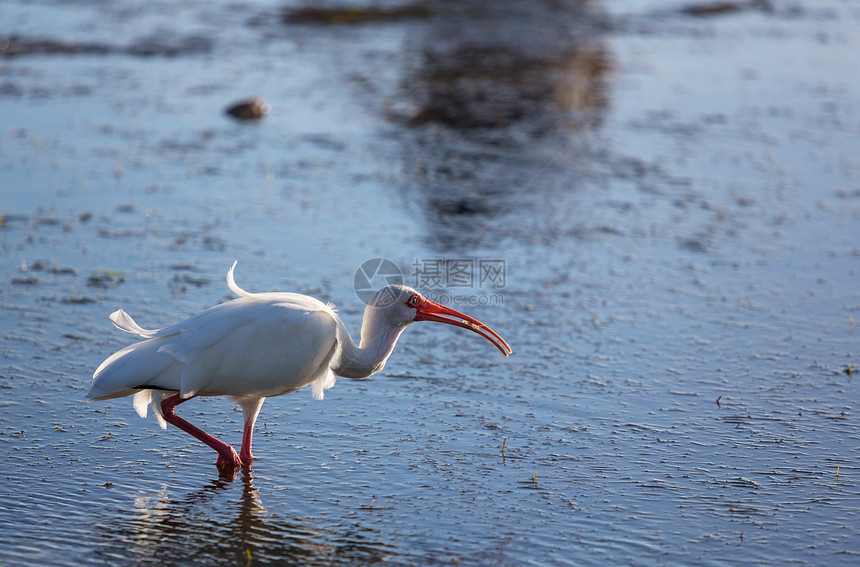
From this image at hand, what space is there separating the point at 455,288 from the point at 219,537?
12.4ft

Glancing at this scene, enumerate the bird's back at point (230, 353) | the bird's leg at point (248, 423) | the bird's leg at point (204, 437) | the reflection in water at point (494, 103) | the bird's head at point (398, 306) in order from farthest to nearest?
the reflection in water at point (494, 103), the bird's head at point (398, 306), the bird's leg at point (248, 423), the bird's leg at point (204, 437), the bird's back at point (230, 353)

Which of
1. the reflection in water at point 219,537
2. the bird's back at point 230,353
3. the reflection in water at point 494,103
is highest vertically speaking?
the bird's back at point 230,353

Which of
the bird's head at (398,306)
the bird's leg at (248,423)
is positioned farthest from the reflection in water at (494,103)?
the bird's leg at (248,423)

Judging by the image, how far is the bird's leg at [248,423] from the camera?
509 centimetres

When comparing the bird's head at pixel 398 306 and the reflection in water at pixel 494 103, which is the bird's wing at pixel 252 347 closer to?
the bird's head at pixel 398 306

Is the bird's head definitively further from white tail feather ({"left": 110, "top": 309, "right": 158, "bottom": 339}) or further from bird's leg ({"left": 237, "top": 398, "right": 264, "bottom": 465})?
white tail feather ({"left": 110, "top": 309, "right": 158, "bottom": 339})

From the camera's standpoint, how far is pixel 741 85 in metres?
14.3

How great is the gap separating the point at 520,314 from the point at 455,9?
13006 mm

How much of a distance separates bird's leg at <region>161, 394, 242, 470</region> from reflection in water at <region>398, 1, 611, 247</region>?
398 centimetres

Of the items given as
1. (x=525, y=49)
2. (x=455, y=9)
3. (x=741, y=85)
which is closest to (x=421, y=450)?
(x=741, y=85)

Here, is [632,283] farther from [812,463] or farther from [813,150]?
[813,150]

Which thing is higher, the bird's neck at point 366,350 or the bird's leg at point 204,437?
the bird's neck at point 366,350

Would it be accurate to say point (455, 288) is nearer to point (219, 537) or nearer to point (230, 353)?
point (230, 353)

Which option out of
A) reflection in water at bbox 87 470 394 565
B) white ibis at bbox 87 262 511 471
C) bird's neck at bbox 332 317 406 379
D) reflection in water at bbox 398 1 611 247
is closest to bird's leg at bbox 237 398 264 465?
white ibis at bbox 87 262 511 471
